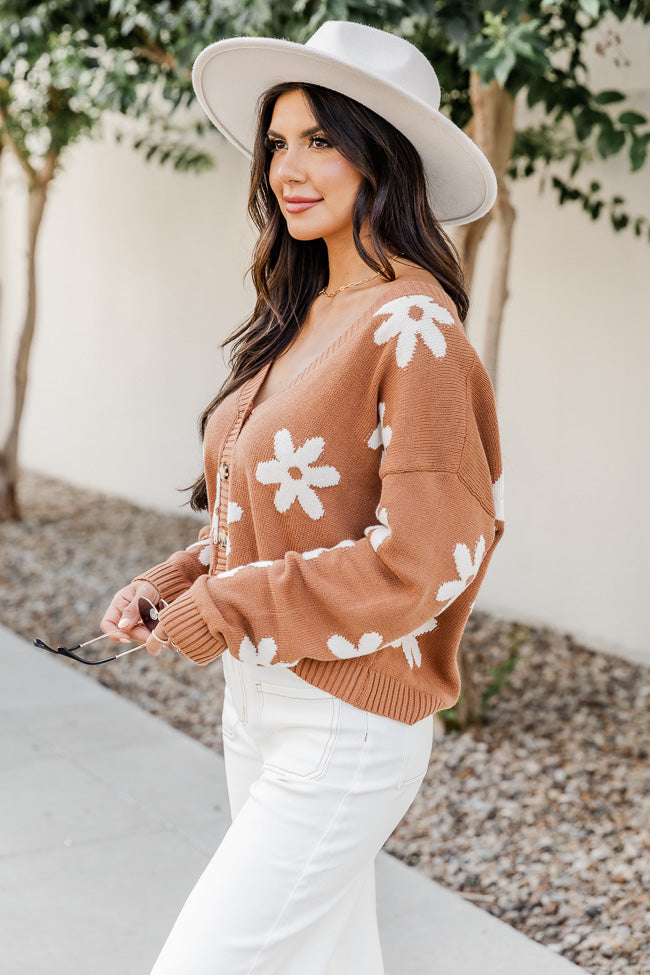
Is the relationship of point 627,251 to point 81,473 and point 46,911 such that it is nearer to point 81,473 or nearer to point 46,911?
point 46,911

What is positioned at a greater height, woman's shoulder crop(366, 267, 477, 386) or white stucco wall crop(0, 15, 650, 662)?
woman's shoulder crop(366, 267, 477, 386)

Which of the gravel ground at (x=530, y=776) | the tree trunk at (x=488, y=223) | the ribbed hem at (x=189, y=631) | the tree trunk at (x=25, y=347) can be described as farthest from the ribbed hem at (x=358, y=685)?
the tree trunk at (x=25, y=347)

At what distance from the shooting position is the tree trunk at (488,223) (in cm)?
368

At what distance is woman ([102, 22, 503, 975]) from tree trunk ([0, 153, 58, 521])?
6038mm

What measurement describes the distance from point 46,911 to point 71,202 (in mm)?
7337

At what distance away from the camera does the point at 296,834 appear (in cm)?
156

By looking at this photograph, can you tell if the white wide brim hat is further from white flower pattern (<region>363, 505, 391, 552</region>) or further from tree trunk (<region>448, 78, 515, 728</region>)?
tree trunk (<region>448, 78, 515, 728</region>)

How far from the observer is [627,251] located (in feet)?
16.1

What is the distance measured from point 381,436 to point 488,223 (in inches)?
103

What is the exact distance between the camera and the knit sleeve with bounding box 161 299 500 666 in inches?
58.7

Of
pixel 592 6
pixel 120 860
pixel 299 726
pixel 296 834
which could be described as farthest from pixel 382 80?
pixel 120 860

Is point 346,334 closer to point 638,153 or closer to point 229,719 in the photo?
point 229,719

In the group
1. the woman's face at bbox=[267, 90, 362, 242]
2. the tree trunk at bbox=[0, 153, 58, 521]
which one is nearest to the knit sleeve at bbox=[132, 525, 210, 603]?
the woman's face at bbox=[267, 90, 362, 242]

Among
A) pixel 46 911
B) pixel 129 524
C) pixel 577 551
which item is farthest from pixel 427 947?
pixel 129 524
